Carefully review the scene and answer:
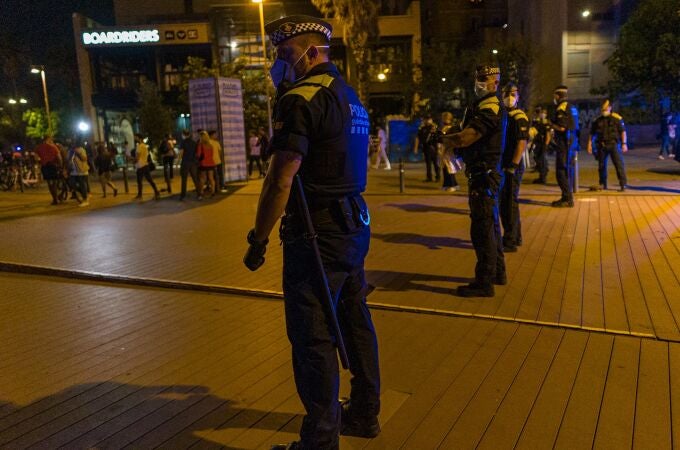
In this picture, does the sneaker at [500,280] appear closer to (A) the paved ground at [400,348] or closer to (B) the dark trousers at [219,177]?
(A) the paved ground at [400,348]

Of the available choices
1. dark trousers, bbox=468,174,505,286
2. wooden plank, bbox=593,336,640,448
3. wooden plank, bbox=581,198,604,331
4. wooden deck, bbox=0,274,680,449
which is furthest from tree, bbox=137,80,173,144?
wooden plank, bbox=593,336,640,448

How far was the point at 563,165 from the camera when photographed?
Result: 10.4m

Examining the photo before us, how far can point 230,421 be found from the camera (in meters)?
3.44

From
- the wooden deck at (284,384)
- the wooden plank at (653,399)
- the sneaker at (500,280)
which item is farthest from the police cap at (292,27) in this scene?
the sneaker at (500,280)

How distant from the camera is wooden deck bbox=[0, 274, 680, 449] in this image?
3.23 m

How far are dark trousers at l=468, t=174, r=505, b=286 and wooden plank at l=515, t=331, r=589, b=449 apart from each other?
45.3 inches

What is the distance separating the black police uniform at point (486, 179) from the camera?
5.48 m

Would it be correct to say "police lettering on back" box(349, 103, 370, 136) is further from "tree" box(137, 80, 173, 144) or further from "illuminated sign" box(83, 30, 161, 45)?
"illuminated sign" box(83, 30, 161, 45)

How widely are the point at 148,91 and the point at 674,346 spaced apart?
3385 cm

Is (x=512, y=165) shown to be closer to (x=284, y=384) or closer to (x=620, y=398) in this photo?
(x=620, y=398)

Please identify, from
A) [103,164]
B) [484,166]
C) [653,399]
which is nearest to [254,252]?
[653,399]

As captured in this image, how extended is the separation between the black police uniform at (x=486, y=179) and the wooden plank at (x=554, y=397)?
1190mm

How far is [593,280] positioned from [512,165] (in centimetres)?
167

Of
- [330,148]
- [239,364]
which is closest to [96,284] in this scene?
[239,364]
